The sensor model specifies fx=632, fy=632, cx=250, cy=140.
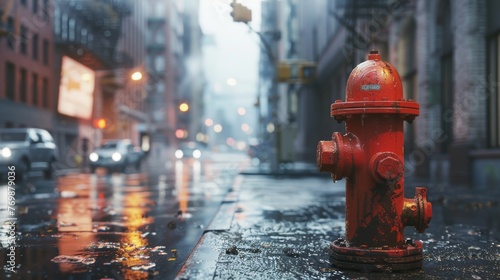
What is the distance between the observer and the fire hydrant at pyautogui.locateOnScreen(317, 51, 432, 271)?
15.8 feet

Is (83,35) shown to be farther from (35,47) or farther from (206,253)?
(206,253)

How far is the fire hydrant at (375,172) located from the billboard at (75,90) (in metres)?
37.2

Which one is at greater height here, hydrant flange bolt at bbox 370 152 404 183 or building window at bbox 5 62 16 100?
building window at bbox 5 62 16 100

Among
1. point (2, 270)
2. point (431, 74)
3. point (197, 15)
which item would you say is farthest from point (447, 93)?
point (197, 15)

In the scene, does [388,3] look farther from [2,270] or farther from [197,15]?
[197,15]

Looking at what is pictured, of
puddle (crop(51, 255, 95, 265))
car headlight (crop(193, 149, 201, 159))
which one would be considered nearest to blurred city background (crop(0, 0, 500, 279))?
puddle (crop(51, 255, 95, 265))

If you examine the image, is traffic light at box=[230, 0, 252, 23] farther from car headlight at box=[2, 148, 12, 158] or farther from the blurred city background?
car headlight at box=[2, 148, 12, 158]

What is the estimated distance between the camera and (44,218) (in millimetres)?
8891

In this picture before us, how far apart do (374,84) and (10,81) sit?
31.1 metres

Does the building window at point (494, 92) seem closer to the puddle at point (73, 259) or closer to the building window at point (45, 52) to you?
the puddle at point (73, 259)

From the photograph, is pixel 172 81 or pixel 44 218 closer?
pixel 44 218

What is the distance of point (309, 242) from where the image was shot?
20.3ft

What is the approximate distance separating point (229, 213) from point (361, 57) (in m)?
18.5

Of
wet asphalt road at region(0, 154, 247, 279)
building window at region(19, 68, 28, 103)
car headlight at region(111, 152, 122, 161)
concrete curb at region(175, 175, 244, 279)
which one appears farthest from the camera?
building window at region(19, 68, 28, 103)
